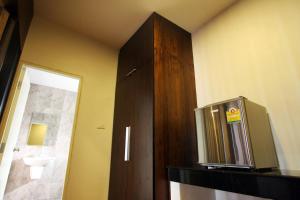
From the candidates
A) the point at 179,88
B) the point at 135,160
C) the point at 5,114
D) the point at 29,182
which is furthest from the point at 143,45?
the point at 29,182

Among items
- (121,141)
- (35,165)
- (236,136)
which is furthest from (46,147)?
(236,136)

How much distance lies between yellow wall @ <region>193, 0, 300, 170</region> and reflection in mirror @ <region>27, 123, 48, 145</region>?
11.0ft

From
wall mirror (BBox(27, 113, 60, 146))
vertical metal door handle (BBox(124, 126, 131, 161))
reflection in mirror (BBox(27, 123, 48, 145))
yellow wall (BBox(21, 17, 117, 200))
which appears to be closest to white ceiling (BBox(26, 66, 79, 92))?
wall mirror (BBox(27, 113, 60, 146))

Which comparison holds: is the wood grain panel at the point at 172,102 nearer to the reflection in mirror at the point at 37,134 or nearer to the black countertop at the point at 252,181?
the black countertop at the point at 252,181

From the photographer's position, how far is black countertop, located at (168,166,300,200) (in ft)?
2.50

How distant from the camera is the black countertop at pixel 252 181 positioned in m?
0.76

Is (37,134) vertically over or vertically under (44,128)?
under

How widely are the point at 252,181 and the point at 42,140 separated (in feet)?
A: 12.7

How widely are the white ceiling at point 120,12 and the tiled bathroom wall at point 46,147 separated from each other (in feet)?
7.25

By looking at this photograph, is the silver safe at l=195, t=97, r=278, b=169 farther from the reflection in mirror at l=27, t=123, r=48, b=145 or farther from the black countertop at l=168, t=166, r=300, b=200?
the reflection in mirror at l=27, t=123, r=48, b=145

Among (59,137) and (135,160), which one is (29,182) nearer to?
(59,137)

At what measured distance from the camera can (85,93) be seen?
2.11 m

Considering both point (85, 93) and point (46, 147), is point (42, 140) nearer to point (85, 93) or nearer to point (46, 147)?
point (46, 147)

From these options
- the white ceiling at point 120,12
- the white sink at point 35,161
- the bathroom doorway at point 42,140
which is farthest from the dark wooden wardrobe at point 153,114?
the white sink at point 35,161
